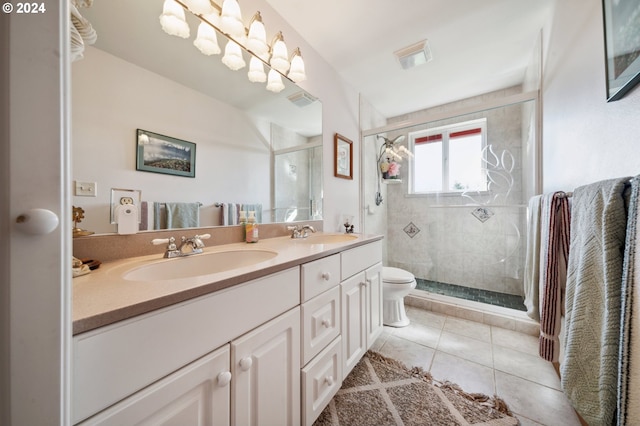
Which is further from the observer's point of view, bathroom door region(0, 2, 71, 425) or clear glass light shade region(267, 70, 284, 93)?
clear glass light shade region(267, 70, 284, 93)

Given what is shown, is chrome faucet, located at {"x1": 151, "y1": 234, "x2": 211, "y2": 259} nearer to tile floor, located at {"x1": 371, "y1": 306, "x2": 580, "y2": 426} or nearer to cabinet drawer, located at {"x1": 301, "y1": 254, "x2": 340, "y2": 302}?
cabinet drawer, located at {"x1": 301, "y1": 254, "x2": 340, "y2": 302}

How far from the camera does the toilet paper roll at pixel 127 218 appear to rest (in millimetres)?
838

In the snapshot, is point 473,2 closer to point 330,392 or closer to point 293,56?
point 293,56

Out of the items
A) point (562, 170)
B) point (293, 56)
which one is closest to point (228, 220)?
point (293, 56)

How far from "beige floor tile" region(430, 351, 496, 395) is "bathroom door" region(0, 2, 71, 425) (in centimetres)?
167

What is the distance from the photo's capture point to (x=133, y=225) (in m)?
0.86

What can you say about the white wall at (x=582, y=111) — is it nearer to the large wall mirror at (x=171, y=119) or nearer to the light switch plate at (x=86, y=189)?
the large wall mirror at (x=171, y=119)

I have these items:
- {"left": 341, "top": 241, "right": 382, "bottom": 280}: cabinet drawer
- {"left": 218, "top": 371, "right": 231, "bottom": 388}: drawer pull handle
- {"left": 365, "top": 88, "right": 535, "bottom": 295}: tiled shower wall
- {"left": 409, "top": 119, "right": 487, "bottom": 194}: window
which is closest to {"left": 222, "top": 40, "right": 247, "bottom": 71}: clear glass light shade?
{"left": 341, "top": 241, "right": 382, "bottom": 280}: cabinet drawer

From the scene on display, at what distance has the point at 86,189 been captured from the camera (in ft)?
2.57

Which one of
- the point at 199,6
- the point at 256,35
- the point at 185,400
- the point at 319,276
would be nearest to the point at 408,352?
the point at 319,276

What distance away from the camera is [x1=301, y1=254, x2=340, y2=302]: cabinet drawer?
3.03 feet

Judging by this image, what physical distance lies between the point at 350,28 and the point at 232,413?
218cm

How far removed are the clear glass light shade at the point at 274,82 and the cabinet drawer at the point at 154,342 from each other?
125 centimetres

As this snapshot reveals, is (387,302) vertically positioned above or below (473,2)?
below
